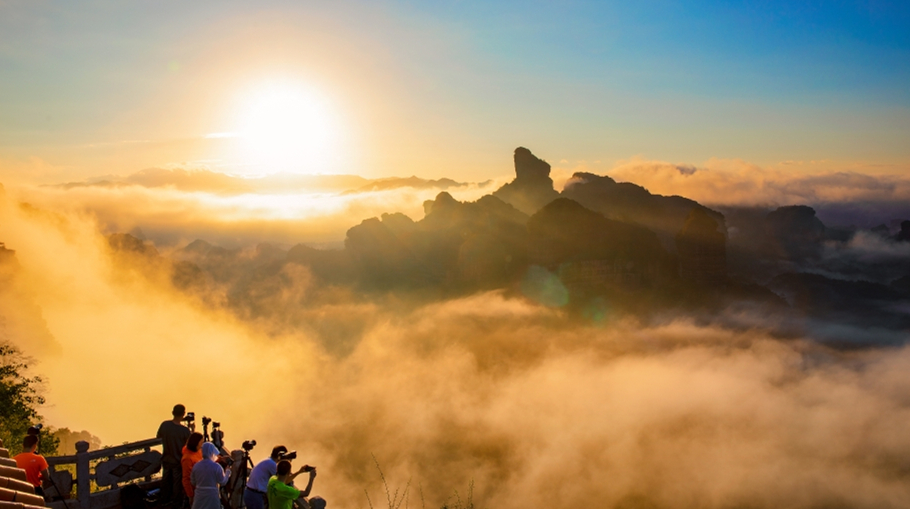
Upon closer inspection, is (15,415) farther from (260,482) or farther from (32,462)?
(260,482)

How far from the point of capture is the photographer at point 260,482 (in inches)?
620

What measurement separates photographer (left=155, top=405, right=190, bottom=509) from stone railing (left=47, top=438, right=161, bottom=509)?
66cm

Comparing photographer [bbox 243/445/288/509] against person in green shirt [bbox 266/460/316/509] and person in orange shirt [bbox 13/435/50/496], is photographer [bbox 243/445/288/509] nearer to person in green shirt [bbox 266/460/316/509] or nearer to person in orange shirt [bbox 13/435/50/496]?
person in green shirt [bbox 266/460/316/509]

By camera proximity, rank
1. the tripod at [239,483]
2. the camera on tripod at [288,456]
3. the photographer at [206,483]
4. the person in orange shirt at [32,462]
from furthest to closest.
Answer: the tripod at [239,483], the person in orange shirt at [32,462], the photographer at [206,483], the camera on tripod at [288,456]

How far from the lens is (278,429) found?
16012cm

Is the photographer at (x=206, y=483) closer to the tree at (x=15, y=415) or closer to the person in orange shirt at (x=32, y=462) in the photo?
the person in orange shirt at (x=32, y=462)

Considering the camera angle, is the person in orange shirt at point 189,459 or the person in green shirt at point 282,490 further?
the person in orange shirt at point 189,459

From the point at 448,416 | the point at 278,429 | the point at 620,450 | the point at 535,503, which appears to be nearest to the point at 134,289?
the point at 278,429

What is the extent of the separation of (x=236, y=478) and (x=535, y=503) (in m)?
134

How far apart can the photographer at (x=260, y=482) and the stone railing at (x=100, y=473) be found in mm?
4717

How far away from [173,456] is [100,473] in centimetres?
198

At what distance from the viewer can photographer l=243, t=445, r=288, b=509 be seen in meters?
15.8

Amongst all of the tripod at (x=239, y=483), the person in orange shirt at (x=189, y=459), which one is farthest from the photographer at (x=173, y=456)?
the tripod at (x=239, y=483)

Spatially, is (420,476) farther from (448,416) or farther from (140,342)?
(140,342)
